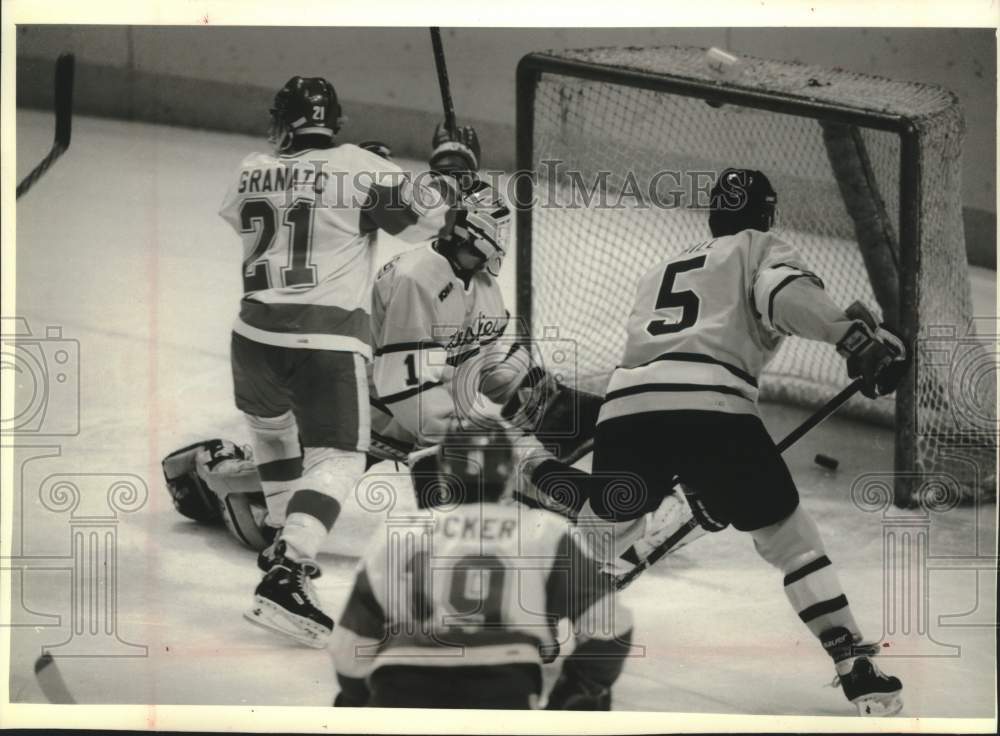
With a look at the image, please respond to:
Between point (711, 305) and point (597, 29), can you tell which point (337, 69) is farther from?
point (711, 305)

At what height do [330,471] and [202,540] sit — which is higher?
[330,471]

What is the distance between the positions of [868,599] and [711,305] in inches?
32.0

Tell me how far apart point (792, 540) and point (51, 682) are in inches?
70.8

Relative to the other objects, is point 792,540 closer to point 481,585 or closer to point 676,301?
point 676,301

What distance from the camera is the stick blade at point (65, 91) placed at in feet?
10.8

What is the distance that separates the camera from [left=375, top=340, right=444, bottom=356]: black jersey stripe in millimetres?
3191

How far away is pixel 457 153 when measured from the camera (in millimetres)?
3248

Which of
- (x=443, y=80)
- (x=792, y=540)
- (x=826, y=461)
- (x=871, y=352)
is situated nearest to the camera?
(x=871, y=352)

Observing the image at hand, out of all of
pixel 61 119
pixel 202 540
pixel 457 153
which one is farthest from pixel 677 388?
pixel 61 119

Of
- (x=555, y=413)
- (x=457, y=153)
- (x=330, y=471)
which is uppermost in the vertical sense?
(x=457, y=153)

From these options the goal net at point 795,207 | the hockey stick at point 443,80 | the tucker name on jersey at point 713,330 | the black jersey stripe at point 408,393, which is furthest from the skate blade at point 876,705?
the hockey stick at point 443,80

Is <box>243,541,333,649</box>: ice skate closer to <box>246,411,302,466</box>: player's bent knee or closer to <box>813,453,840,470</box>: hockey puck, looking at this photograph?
<box>246,411,302,466</box>: player's bent knee

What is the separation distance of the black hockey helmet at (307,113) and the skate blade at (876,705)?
1819mm

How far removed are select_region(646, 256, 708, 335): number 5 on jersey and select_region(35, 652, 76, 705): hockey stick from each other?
1.64 metres
